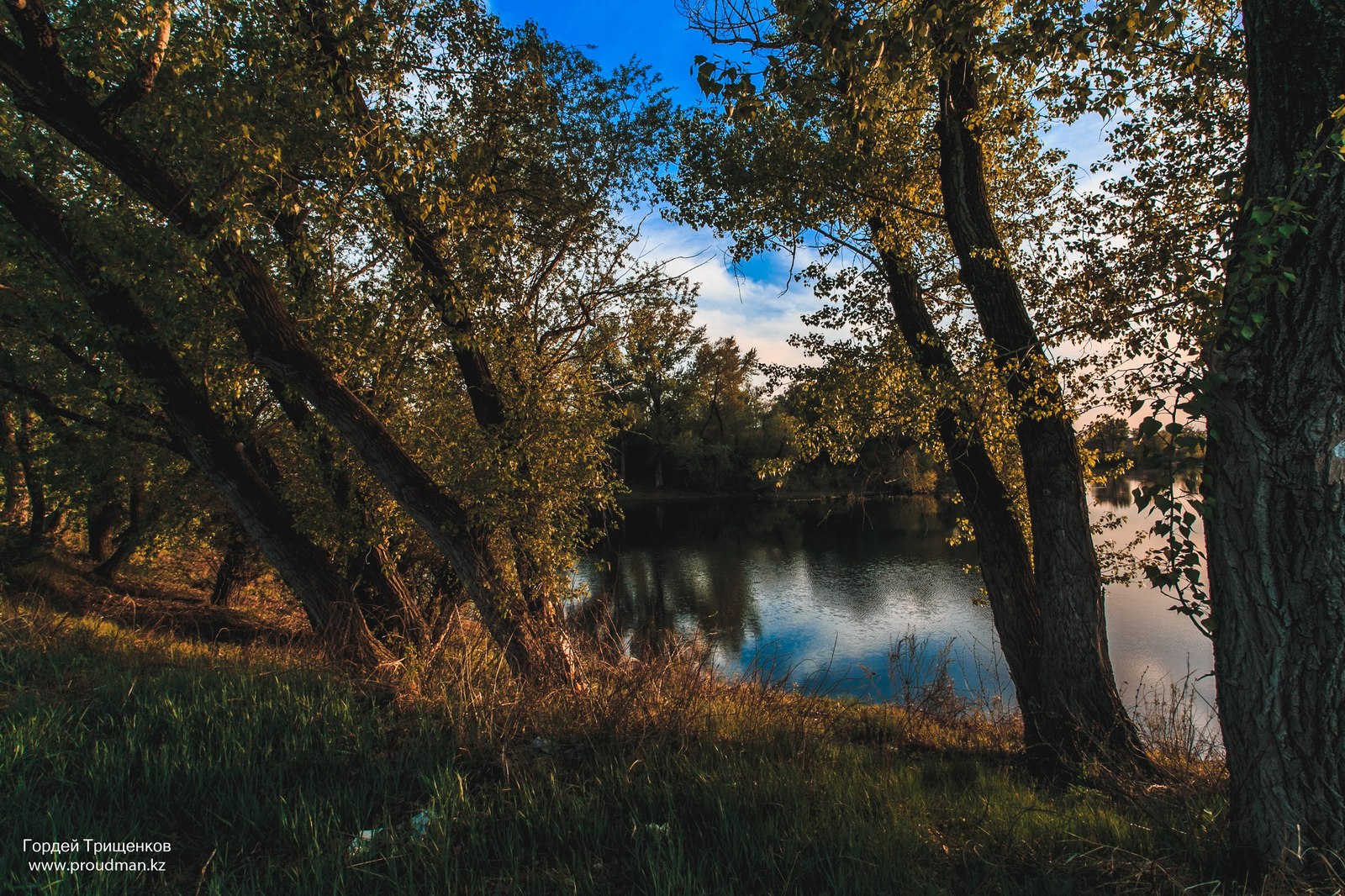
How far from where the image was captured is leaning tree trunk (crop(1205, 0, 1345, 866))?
8.46ft

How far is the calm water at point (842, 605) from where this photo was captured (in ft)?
39.6

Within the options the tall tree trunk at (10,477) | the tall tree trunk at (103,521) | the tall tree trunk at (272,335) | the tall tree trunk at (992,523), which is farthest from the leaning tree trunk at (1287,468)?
the tall tree trunk at (10,477)

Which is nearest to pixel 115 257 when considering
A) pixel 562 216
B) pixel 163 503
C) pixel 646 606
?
pixel 562 216

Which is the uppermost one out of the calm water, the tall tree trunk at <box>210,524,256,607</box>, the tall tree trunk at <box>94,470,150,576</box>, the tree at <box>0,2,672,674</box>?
the tree at <box>0,2,672,674</box>

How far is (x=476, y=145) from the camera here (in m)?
6.93

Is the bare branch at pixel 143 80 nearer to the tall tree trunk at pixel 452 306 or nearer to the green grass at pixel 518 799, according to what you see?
the tall tree trunk at pixel 452 306

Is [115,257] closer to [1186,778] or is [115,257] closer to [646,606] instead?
[1186,778]

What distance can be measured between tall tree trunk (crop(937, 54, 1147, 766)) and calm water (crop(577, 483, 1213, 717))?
690 millimetres

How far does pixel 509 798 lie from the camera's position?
3.02 meters

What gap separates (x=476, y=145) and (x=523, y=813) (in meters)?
6.43

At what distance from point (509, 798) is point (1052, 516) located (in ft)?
17.6

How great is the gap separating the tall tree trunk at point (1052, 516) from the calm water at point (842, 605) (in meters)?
0.69

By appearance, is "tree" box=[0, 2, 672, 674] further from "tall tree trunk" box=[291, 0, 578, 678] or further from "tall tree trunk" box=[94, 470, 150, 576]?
"tall tree trunk" box=[94, 470, 150, 576]

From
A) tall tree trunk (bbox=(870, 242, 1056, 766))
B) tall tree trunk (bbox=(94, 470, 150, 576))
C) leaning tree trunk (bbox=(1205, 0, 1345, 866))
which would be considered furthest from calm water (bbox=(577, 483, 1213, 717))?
tall tree trunk (bbox=(94, 470, 150, 576))
